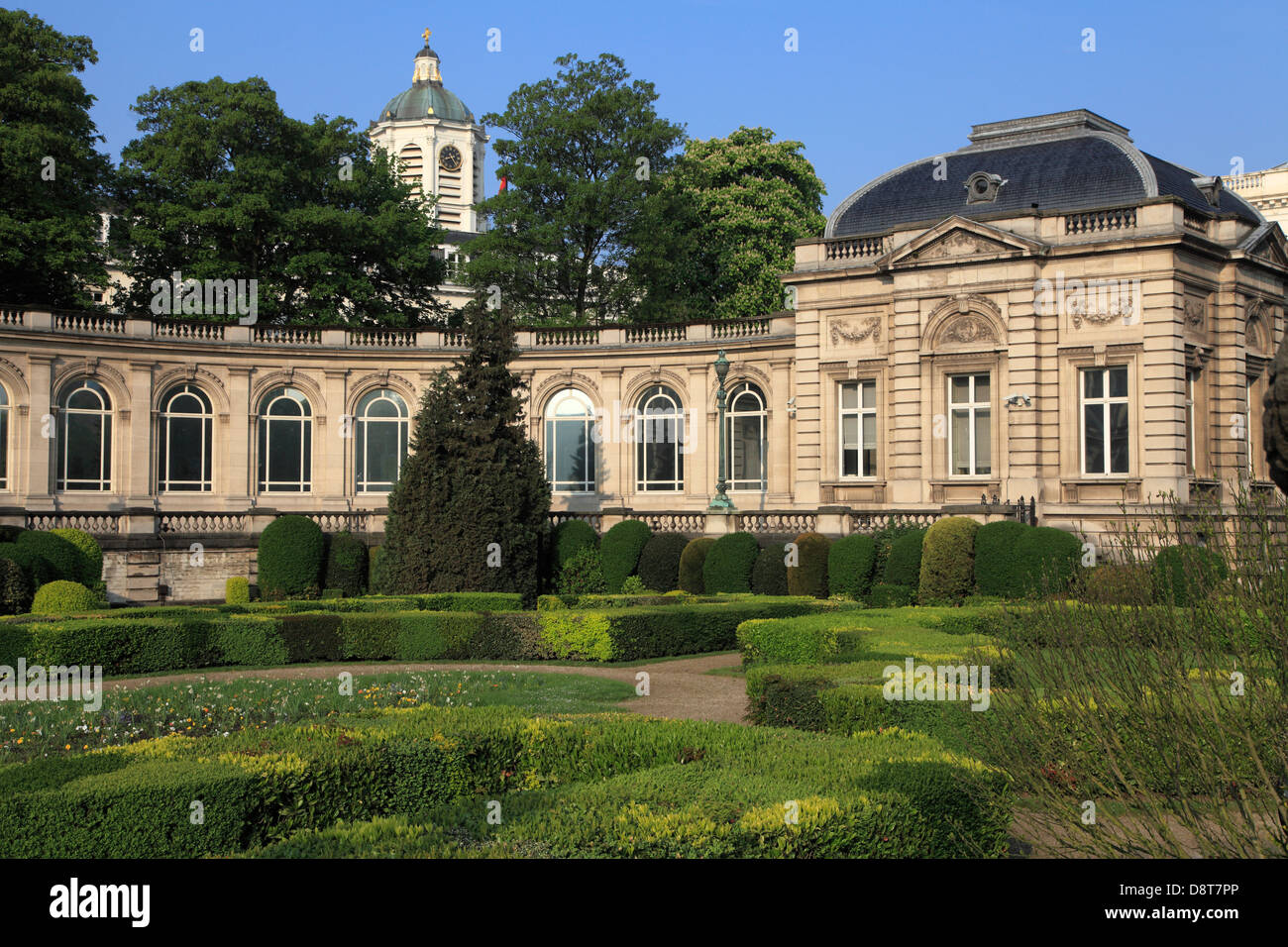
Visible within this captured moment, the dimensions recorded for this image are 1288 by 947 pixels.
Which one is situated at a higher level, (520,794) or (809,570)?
(809,570)

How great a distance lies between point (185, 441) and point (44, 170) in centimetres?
989

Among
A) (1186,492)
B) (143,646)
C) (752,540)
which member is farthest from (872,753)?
(1186,492)

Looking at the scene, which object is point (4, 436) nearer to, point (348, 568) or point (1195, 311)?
point (348, 568)

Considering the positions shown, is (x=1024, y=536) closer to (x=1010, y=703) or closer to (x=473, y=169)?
(x=1010, y=703)

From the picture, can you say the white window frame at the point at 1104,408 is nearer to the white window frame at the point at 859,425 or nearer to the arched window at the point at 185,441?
the white window frame at the point at 859,425

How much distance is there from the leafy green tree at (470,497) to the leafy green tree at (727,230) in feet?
65.2

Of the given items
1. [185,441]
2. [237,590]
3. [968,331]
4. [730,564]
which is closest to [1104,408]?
[968,331]

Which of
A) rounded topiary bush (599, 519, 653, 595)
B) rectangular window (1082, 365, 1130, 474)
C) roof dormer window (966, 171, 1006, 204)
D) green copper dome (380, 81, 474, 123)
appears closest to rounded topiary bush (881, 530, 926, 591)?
rectangular window (1082, 365, 1130, 474)

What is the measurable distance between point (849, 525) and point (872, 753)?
2244cm

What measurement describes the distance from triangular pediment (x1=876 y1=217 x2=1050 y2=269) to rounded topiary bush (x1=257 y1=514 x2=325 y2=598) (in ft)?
57.1

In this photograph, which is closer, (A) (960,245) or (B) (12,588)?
(B) (12,588)

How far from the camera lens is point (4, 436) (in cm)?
3775

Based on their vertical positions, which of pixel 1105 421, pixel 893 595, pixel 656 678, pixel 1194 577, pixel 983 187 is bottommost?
pixel 656 678
